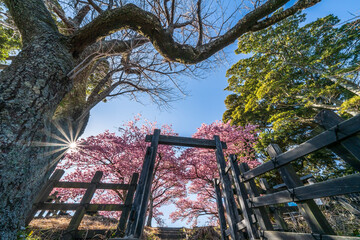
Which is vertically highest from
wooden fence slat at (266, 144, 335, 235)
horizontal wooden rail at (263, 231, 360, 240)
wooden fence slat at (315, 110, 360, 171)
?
wooden fence slat at (315, 110, 360, 171)

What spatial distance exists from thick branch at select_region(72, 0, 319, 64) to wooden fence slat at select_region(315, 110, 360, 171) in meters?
2.36

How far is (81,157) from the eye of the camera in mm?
7016

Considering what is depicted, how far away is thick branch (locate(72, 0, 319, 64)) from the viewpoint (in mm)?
2561

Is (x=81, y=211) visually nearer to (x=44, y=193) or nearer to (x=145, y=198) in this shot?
(x=44, y=193)

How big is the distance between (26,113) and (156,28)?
2432mm

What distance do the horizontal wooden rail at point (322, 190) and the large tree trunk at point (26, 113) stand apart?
2.91m

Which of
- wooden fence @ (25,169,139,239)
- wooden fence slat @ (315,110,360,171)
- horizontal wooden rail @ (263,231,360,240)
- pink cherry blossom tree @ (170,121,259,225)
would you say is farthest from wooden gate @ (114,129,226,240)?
pink cherry blossom tree @ (170,121,259,225)

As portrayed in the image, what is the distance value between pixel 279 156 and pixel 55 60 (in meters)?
3.47

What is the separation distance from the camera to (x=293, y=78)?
9711 mm

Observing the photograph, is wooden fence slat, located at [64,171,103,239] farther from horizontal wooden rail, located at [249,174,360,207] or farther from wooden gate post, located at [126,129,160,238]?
horizontal wooden rail, located at [249,174,360,207]

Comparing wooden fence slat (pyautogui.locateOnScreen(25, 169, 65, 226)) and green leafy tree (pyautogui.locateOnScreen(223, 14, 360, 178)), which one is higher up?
green leafy tree (pyautogui.locateOnScreen(223, 14, 360, 178))

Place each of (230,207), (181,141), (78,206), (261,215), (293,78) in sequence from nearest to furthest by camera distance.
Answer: (261,215) < (230,207) < (78,206) < (181,141) < (293,78)

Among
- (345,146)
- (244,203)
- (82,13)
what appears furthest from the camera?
(82,13)

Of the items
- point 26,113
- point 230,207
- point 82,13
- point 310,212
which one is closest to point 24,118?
point 26,113
